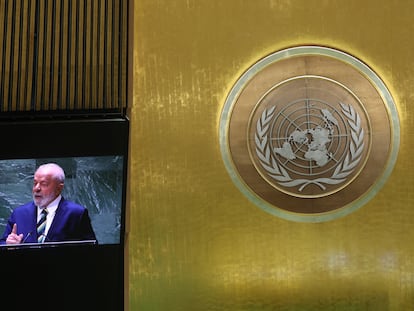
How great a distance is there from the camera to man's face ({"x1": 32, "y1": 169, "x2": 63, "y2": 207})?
3838 millimetres

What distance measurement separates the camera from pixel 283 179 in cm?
409

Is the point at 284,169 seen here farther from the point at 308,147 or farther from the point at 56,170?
the point at 56,170

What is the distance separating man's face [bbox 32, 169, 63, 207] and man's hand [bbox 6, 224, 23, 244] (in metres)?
0.26

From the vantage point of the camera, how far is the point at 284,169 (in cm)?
409

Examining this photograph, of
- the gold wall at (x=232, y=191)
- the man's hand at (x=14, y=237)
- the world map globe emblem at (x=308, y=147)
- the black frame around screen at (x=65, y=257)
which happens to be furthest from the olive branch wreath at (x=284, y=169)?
the man's hand at (x=14, y=237)

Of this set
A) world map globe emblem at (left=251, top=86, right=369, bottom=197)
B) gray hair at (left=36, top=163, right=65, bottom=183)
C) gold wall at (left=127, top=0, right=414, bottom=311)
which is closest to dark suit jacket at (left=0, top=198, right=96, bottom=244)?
gray hair at (left=36, top=163, right=65, bottom=183)

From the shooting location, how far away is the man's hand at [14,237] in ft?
12.6

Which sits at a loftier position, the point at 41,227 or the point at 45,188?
the point at 45,188

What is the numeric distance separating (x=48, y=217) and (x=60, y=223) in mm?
102

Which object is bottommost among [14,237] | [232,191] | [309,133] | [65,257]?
[65,257]

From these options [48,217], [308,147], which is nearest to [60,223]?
[48,217]

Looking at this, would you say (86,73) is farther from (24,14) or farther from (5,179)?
(5,179)

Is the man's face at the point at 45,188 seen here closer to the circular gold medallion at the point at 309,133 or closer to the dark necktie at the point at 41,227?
the dark necktie at the point at 41,227

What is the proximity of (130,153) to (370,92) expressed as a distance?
2020 mm
